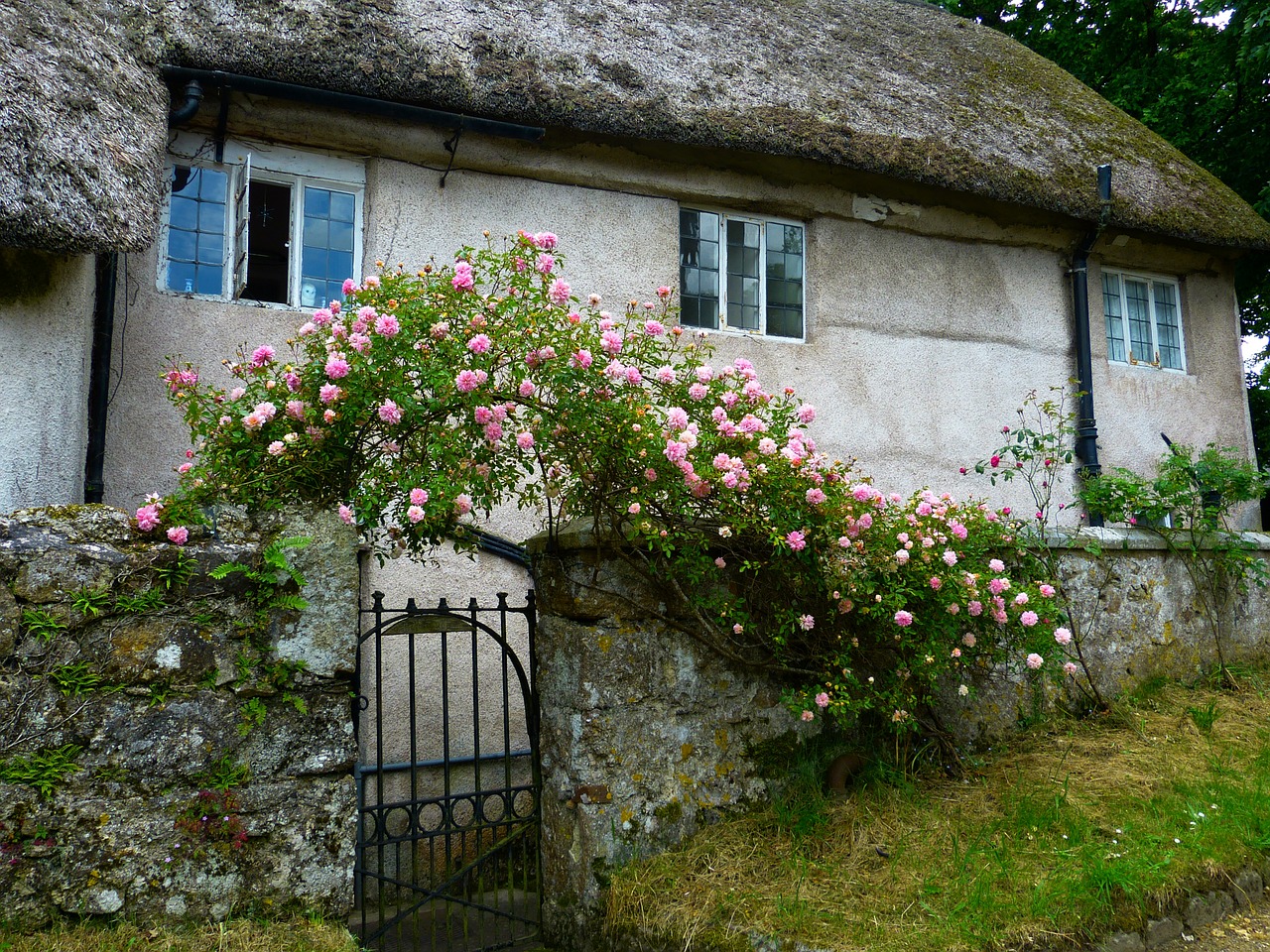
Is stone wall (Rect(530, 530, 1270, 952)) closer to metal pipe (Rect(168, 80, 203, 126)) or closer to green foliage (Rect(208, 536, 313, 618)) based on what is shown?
green foliage (Rect(208, 536, 313, 618))

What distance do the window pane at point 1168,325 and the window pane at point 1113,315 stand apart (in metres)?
0.48

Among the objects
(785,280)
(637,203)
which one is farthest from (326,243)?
(785,280)

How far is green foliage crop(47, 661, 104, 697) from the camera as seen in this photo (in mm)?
2955

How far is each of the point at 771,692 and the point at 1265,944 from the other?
6.60ft

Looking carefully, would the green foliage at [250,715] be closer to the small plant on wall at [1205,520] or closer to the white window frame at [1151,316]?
the small plant on wall at [1205,520]

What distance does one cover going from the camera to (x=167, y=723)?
121 inches

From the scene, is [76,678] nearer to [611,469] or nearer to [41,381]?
[611,469]

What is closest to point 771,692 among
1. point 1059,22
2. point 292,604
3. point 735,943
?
point 735,943

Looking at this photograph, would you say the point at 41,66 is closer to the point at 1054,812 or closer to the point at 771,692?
the point at 771,692

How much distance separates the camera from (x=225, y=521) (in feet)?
10.8

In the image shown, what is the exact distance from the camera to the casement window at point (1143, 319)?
8820 millimetres

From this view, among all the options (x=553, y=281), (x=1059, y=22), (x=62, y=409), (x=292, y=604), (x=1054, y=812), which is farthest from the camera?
(x=1059, y=22)

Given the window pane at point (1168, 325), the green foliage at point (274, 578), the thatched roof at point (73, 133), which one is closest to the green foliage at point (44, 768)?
the green foliage at point (274, 578)

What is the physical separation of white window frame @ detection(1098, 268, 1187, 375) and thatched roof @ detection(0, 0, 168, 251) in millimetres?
7767
